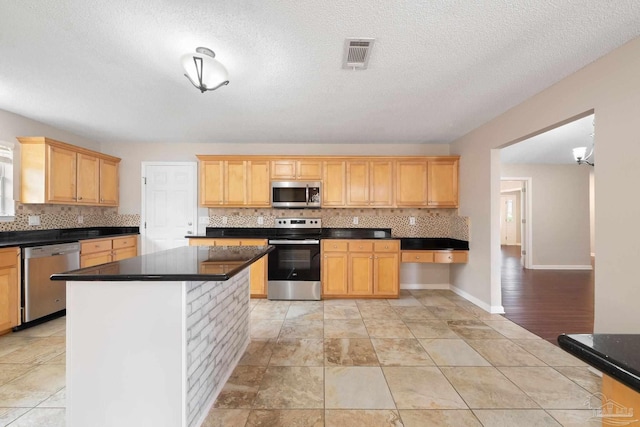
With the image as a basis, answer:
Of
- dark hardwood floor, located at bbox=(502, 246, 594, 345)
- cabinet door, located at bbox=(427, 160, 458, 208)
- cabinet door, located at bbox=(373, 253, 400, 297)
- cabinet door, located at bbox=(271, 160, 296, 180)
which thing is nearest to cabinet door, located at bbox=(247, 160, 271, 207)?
cabinet door, located at bbox=(271, 160, 296, 180)

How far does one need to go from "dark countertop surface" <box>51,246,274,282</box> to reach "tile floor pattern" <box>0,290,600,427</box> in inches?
38.4

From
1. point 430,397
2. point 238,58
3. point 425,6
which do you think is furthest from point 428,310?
point 238,58

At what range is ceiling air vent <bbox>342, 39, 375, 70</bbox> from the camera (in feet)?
6.16

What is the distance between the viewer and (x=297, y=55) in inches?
81.0

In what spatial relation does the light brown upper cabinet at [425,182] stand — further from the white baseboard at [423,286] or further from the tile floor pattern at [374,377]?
the tile floor pattern at [374,377]

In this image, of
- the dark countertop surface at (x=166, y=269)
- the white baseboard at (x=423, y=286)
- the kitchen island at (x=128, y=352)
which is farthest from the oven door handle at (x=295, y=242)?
the kitchen island at (x=128, y=352)

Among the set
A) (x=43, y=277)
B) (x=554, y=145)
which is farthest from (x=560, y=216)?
(x=43, y=277)

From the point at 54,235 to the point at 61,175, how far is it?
89 cm

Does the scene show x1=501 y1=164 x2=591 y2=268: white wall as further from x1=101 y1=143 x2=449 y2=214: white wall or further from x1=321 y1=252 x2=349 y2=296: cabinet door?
x1=321 y1=252 x2=349 y2=296: cabinet door

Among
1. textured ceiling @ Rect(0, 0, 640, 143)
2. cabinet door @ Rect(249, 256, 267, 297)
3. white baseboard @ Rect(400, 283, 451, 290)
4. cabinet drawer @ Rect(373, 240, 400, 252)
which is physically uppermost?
textured ceiling @ Rect(0, 0, 640, 143)

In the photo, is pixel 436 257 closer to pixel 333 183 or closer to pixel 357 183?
pixel 357 183

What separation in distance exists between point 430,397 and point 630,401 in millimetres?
1462

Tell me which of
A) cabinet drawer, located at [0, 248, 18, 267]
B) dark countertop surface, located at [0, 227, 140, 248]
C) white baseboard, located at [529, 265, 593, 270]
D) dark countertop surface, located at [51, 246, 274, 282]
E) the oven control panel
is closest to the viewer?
dark countertop surface, located at [51, 246, 274, 282]

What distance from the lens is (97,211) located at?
444 centimetres
